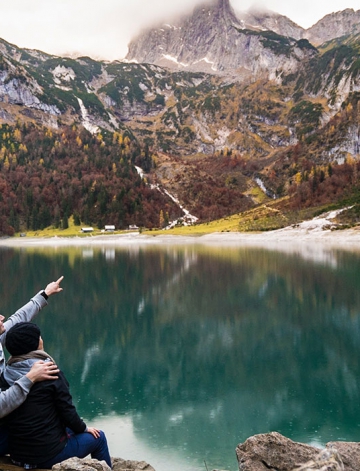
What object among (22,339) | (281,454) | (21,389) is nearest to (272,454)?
(281,454)

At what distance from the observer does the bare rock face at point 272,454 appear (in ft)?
22.1

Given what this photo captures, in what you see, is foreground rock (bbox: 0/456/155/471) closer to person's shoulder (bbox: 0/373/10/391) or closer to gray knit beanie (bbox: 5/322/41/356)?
person's shoulder (bbox: 0/373/10/391)

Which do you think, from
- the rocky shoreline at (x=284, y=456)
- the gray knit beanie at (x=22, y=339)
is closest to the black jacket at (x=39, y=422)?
the rocky shoreline at (x=284, y=456)

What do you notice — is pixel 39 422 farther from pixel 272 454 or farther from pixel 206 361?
pixel 206 361

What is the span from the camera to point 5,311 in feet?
97.7

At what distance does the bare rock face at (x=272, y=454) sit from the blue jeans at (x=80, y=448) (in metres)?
2.28

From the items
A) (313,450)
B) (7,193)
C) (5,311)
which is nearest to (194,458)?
(313,450)

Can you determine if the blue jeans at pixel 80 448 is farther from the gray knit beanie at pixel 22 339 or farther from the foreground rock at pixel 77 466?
the gray knit beanie at pixel 22 339

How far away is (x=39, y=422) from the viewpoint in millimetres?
6219

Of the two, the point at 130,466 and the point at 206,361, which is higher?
the point at 130,466

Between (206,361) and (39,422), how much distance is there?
46.8 feet

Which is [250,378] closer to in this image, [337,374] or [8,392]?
[337,374]

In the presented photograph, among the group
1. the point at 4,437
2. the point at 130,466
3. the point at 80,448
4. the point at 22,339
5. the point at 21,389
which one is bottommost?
the point at 130,466

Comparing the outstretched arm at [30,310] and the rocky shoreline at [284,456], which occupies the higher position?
the outstretched arm at [30,310]
